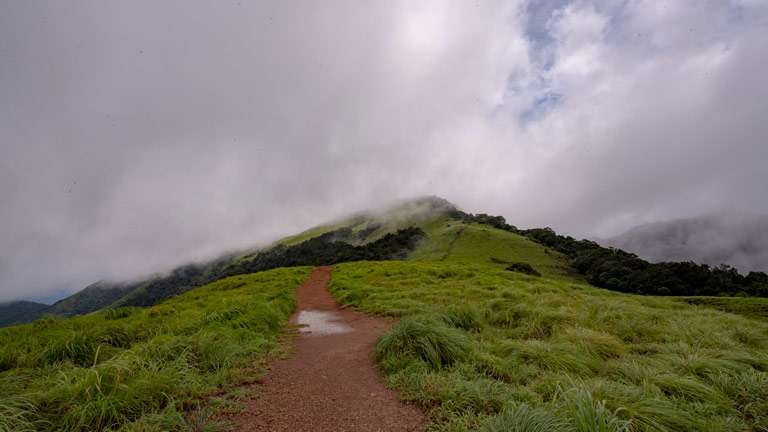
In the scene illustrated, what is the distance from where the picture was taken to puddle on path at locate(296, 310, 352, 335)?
35.9 ft

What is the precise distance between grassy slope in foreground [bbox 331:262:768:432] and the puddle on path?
153 inches

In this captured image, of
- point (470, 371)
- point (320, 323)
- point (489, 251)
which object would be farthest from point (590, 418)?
point (489, 251)

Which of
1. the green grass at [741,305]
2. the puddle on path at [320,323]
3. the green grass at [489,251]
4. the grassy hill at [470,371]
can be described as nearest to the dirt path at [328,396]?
the grassy hill at [470,371]

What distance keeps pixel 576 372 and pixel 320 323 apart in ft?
29.2

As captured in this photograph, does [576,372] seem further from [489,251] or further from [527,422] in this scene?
[489,251]

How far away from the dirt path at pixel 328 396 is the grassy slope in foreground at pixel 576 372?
431mm

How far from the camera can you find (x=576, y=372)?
634cm

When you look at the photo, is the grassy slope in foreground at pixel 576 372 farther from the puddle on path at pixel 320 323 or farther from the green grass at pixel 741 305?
the green grass at pixel 741 305

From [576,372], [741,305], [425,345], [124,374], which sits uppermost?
[124,374]

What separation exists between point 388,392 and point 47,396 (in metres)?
4.95

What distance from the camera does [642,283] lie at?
5962 centimetres

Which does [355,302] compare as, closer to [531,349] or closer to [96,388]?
[531,349]

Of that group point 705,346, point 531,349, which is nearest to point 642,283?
point 705,346

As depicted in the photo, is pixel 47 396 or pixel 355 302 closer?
pixel 47 396
